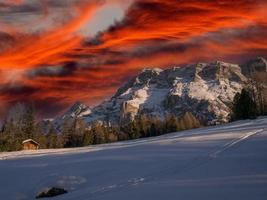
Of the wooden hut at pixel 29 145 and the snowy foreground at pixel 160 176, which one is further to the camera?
the wooden hut at pixel 29 145

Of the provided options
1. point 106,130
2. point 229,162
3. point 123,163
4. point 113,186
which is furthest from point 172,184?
point 106,130

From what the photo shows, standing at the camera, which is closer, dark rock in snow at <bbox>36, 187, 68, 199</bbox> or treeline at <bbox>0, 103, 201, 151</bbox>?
dark rock in snow at <bbox>36, 187, 68, 199</bbox>

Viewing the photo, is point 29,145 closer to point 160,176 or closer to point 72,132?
point 72,132

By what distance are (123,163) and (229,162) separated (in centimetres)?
713

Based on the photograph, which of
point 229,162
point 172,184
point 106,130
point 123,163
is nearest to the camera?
point 172,184

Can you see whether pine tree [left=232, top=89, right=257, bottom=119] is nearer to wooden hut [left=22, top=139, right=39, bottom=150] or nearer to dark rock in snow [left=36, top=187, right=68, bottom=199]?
wooden hut [left=22, top=139, right=39, bottom=150]

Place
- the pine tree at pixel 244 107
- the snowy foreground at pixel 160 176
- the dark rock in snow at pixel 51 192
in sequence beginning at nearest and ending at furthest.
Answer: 1. the snowy foreground at pixel 160 176
2. the dark rock in snow at pixel 51 192
3. the pine tree at pixel 244 107

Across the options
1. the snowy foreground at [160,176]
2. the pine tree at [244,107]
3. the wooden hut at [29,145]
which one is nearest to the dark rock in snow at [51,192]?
the snowy foreground at [160,176]

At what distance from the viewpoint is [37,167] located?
1107 inches

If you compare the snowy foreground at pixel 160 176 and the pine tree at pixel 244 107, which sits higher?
the pine tree at pixel 244 107

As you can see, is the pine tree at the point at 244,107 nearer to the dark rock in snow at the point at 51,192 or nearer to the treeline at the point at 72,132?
the treeline at the point at 72,132

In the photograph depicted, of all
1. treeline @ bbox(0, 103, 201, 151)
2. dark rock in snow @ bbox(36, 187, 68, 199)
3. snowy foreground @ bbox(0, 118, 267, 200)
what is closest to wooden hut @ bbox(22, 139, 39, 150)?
treeline @ bbox(0, 103, 201, 151)

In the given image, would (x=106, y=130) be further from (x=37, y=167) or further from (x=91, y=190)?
→ (x=91, y=190)

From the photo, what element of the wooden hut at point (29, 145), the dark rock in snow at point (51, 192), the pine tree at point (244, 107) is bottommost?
the wooden hut at point (29, 145)
